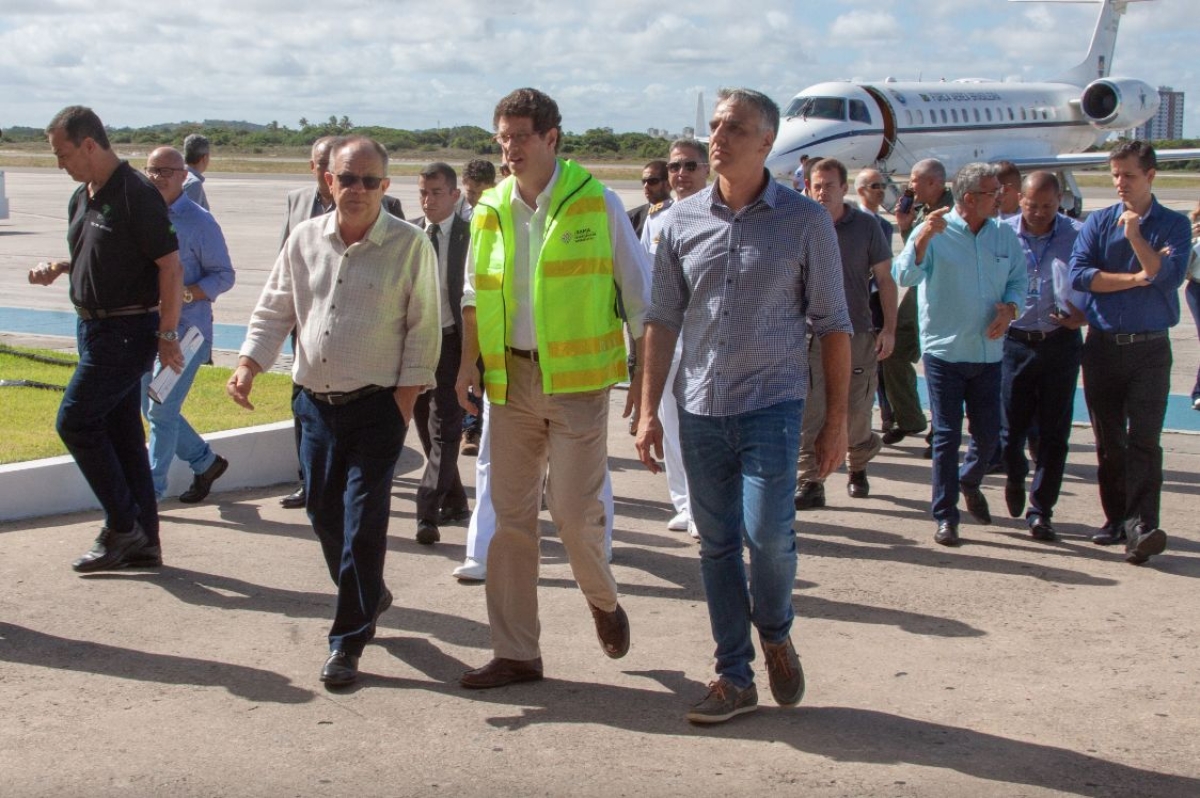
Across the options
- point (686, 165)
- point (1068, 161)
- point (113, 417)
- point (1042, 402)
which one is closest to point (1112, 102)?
point (1068, 161)

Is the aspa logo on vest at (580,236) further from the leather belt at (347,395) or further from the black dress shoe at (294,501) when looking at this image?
the black dress shoe at (294,501)

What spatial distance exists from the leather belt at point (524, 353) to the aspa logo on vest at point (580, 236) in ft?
1.36

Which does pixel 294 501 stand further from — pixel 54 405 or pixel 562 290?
pixel 562 290

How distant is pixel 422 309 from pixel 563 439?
73cm

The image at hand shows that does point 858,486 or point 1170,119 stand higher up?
point 1170,119

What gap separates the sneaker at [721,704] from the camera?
4648 millimetres

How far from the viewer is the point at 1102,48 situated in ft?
182

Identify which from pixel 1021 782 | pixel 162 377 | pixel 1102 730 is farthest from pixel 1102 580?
pixel 162 377

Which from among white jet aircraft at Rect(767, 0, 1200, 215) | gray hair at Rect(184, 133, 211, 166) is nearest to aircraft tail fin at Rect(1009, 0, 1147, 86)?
white jet aircraft at Rect(767, 0, 1200, 215)

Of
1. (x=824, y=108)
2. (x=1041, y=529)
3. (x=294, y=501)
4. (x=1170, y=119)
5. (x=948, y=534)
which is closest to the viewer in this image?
(x=948, y=534)

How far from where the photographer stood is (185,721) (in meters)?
4.69

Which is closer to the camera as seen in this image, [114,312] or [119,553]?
[114,312]

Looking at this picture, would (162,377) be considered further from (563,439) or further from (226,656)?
(563,439)

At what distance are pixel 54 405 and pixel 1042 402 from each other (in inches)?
254
